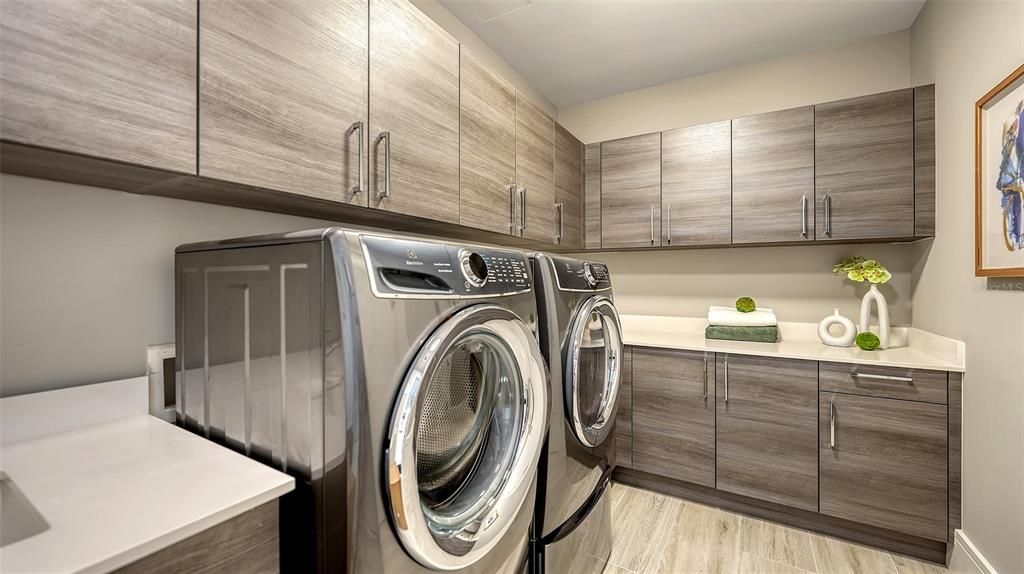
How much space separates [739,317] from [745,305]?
0.34 feet

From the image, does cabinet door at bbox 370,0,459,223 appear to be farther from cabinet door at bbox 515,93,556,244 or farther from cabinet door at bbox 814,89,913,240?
cabinet door at bbox 814,89,913,240

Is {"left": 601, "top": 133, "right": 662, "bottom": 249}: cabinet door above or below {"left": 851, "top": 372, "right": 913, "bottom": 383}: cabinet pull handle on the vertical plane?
above

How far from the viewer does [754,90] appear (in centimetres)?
279

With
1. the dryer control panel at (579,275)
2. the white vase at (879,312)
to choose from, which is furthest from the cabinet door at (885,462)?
the dryer control panel at (579,275)

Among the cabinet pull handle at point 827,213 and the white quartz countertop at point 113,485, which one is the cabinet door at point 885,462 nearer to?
the cabinet pull handle at point 827,213

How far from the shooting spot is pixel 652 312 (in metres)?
3.13

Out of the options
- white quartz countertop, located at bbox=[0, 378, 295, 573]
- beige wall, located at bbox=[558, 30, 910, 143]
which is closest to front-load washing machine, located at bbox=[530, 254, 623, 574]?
white quartz countertop, located at bbox=[0, 378, 295, 573]

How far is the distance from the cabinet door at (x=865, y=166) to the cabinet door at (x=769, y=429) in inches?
32.2

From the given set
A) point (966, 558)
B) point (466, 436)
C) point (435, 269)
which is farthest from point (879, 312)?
point (435, 269)

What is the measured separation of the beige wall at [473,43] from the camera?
2.19 m

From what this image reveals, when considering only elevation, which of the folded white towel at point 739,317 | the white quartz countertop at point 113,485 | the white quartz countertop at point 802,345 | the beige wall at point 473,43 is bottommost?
the white quartz countertop at point 113,485

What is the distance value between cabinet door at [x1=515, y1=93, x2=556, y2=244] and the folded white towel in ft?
3.68

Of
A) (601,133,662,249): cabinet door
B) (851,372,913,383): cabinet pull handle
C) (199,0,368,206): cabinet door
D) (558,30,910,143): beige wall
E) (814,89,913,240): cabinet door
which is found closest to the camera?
(199,0,368,206): cabinet door

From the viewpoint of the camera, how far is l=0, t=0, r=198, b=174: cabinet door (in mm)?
721
